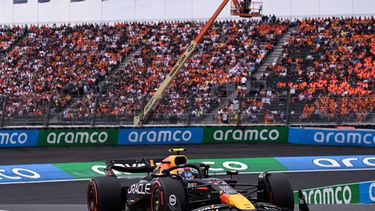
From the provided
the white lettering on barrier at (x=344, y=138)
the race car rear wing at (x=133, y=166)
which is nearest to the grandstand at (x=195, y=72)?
the white lettering on barrier at (x=344, y=138)

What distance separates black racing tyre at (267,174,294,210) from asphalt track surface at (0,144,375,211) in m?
3.15

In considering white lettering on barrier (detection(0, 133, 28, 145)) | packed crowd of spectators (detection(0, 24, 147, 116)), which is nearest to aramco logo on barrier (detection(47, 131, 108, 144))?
white lettering on barrier (detection(0, 133, 28, 145))

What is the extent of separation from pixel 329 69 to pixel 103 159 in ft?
52.2

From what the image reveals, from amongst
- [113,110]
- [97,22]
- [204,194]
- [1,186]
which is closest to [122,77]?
[97,22]

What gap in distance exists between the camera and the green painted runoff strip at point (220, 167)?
2088 centimetres

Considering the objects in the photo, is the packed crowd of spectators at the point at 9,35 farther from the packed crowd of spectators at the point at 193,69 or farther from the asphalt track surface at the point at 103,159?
the asphalt track surface at the point at 103,159

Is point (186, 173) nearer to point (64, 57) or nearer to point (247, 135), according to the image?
point (247, 135)

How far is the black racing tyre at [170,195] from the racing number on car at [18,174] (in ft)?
29.4

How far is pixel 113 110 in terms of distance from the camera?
2773 centimetres

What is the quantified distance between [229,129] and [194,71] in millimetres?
13336

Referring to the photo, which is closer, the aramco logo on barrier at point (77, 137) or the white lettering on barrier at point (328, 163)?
the white lettering on barrier at point (328, 163)

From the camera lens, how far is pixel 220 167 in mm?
21953

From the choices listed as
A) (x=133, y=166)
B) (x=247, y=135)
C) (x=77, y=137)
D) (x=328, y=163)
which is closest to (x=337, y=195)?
(x=133, y=166)

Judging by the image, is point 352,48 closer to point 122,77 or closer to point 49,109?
point 122,77
